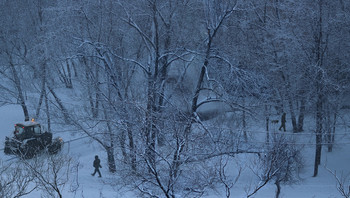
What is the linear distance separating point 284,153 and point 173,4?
799cm

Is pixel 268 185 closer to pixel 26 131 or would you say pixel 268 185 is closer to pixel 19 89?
pixel 26 131

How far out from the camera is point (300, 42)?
54.1 feet

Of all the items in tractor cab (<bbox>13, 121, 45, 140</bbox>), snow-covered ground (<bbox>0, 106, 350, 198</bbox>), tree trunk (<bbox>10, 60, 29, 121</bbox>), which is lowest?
snow-covered ground (<bbox>0, 106, 350, 198</bbox>)

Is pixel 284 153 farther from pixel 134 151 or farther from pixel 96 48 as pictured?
pixel 96 48

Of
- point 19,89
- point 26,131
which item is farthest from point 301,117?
point 19,89

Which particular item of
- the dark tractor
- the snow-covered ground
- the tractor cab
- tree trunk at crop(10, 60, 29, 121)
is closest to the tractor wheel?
the dark tractor

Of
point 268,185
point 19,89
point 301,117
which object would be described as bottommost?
point 268,185

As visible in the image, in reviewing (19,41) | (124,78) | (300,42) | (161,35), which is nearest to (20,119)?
(19,41)

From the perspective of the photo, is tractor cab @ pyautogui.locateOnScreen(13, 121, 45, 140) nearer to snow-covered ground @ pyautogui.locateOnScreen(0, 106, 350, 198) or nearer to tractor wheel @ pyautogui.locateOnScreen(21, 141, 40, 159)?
tractor wheel @ pyautogui.locateOnScreen(21, 141, 40, 159)

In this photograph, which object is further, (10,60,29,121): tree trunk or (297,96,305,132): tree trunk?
(10,60,29,121): tree trunk

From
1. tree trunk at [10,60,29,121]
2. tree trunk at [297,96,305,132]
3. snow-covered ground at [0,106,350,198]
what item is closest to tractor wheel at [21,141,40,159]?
snow-covered ground at [0,106,350,198]

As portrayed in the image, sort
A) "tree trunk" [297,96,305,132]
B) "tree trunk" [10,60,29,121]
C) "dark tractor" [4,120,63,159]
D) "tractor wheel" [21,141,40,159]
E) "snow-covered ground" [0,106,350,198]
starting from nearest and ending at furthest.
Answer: "snow-covered ground" [0,106,350,198] < "tractor wheel" [21,141,40,159] < "dark tractor" [4,120,63,159] < "tree trunk" [297,96,305,132] < "tree trunk" [10,60,29,121]

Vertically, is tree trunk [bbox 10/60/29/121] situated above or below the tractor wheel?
above

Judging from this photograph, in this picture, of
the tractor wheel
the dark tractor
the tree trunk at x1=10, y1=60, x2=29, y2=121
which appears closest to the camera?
the tractor wheel
